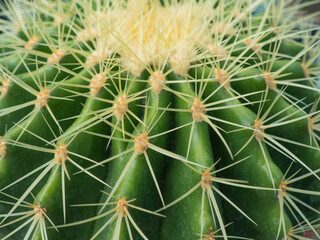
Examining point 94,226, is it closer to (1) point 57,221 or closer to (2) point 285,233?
(1) point 57,221

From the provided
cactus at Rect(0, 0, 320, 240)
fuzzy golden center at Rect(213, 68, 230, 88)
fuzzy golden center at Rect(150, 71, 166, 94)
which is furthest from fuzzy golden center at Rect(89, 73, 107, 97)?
fuzzy golden center at Rect(213, 68, 230, 88)

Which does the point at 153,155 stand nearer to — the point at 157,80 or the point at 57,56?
the point at 157,80

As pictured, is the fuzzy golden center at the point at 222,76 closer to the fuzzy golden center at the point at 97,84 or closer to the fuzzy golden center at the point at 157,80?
the fuzzy golden center at the point at 157,80

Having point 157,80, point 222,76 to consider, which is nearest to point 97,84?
point 157,80

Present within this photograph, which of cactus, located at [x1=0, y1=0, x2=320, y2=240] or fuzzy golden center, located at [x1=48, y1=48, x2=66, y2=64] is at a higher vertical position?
fuzzy golden center, located at [x1=48, y1=48, x2=66, y2=64]

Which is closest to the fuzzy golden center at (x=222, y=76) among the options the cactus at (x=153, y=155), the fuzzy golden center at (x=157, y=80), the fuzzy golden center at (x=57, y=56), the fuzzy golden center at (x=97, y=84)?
the cactus at (x=153, y=155)

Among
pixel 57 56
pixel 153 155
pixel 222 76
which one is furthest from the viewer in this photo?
pixel 57 56

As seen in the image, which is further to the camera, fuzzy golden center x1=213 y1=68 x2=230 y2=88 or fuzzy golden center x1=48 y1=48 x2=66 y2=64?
fuzzy golden center x1=48 y1=48 x2=66 y2=64

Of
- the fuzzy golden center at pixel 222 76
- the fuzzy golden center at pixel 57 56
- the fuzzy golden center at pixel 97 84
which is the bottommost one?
the fuzzy golden center at pixel 97 84

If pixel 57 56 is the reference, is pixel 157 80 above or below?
below

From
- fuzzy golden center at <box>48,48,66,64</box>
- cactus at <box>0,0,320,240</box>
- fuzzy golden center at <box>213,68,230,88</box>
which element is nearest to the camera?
cactus at <box>0,0,320,240</box>

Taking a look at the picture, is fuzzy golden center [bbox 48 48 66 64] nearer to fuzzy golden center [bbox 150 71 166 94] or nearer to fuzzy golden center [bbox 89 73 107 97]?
fuzzy golden center [bbox 89 73 107 97]

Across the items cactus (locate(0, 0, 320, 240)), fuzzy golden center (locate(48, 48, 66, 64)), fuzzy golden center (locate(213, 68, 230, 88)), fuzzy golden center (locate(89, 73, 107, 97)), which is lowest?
cactus (locate(0, 0, 320, 240))
